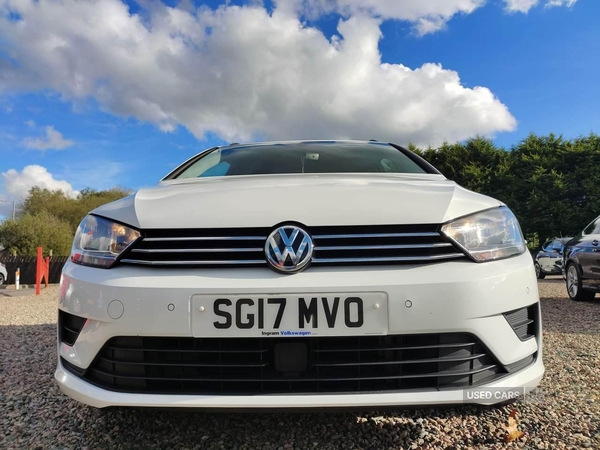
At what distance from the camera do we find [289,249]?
1.55 m

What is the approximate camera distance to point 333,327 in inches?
59.0

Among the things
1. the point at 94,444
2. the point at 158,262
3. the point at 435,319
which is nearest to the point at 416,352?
the point at 435,319

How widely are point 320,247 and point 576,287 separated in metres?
6.99

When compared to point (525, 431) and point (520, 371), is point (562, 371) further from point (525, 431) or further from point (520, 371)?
point (520, 371)

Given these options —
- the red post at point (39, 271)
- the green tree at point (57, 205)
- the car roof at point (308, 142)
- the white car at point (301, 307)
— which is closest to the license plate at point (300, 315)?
the white car at point (301, 307)

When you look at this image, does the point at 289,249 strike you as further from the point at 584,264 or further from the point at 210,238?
the point at 584,264

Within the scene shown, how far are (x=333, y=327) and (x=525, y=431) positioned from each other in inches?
48.9

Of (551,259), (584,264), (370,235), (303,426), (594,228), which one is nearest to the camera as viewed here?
(370,235)

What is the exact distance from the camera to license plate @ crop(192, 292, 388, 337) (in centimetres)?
150

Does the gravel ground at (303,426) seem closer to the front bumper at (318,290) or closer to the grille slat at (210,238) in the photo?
the front bumper at (318,290)

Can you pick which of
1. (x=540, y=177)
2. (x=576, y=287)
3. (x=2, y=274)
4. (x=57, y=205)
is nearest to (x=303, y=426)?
(x=576, y=287)

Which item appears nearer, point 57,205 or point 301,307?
point 301,307

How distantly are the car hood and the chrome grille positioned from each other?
0.03m

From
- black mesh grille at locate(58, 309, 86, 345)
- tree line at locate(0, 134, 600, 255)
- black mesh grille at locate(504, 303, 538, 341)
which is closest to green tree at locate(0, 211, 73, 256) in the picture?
tree line at locate(0, 134, 600, 255)
